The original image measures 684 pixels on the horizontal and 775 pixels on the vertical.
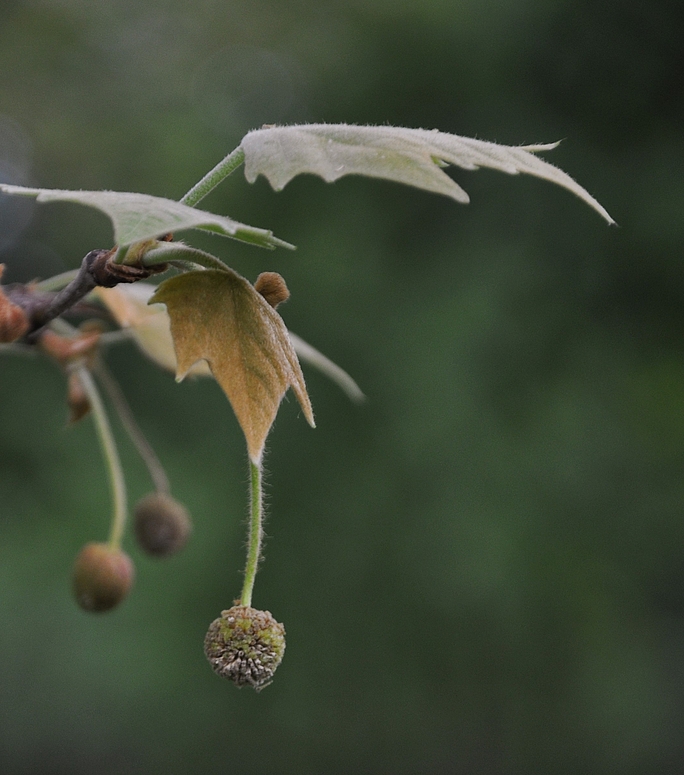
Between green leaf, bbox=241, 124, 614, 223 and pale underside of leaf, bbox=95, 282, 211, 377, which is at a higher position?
green leaf, bbox=241, 124, 614, 223

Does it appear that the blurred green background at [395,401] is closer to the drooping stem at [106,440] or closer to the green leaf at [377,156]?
the drooping stem at [106,440]

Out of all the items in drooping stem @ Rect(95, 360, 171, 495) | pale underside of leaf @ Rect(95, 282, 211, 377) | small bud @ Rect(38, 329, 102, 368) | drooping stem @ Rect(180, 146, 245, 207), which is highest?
drooping stem @ Rect(180, 146, 245, 207)

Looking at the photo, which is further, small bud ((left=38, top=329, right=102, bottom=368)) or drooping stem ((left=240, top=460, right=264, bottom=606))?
small bud ((left=38, top=329, right=102, bottom=368))

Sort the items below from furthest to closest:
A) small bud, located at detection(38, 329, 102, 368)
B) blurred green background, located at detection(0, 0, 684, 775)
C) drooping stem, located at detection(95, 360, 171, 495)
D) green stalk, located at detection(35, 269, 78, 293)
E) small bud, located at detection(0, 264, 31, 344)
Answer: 1. blurred green background, located at detection(0, 0, 684, 775)
2. drooping stem, located at detection(95, 360, 171, 495)
3. small bud, located at detection(38, 329, 102, 368)
4. green stalk, located at detection(35, 269, 78, 293)
5. small bud, located at detection(0, 264, 31, 344)

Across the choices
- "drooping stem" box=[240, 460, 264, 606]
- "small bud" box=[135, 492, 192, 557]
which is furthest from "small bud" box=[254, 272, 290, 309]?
"small bud" box=[135, 492, 192, 557]

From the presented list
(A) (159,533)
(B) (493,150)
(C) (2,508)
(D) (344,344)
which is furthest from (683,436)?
(B) (493,150)

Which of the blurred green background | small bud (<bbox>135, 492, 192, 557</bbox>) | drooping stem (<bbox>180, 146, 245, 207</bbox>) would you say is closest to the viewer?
drooping stem (<bbox>180, 146, 245, 207</bbox>)

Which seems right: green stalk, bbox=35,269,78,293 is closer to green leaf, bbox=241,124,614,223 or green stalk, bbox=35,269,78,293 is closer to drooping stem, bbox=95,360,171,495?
drooping stem, bbox=95,360,171,495
